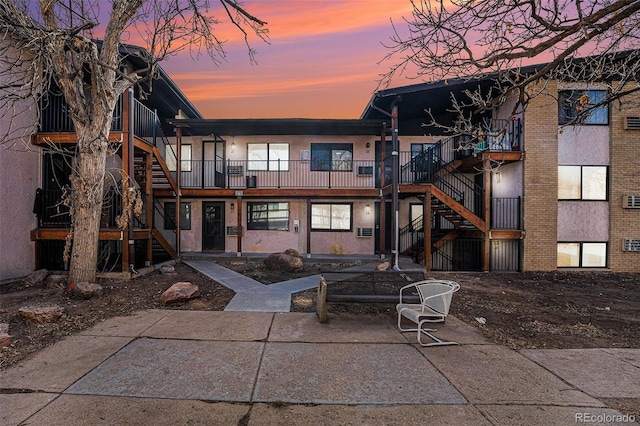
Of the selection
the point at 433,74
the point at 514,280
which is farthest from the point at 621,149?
the point at 433,74

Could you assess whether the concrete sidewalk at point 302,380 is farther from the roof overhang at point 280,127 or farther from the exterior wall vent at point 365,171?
the exterior wall vent at point 365,171

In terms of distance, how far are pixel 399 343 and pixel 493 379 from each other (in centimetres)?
138

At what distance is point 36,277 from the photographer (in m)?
8.68

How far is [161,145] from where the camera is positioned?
603 inches

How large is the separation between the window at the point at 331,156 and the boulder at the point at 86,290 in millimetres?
10356

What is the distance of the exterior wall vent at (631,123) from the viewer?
10953 mm

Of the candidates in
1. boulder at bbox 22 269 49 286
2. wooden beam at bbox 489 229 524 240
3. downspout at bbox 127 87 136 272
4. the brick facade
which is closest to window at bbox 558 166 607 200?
the brick facade

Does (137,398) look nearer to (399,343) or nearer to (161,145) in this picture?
(399,343)

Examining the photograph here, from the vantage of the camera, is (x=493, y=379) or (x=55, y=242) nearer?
(x=493, y=379)

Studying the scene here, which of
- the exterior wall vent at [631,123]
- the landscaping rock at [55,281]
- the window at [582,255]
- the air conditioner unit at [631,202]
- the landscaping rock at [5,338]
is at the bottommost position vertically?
the landscaping rock at [55,281]

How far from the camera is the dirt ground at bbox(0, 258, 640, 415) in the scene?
4.91m

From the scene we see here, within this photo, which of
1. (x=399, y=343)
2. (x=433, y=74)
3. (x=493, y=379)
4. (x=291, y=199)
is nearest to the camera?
(x=493, y=379)

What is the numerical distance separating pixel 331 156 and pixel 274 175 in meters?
3.07

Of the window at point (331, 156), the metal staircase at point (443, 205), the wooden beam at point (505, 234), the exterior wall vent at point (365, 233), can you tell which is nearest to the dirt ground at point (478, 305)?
the wooden beam at point (505, 234)
